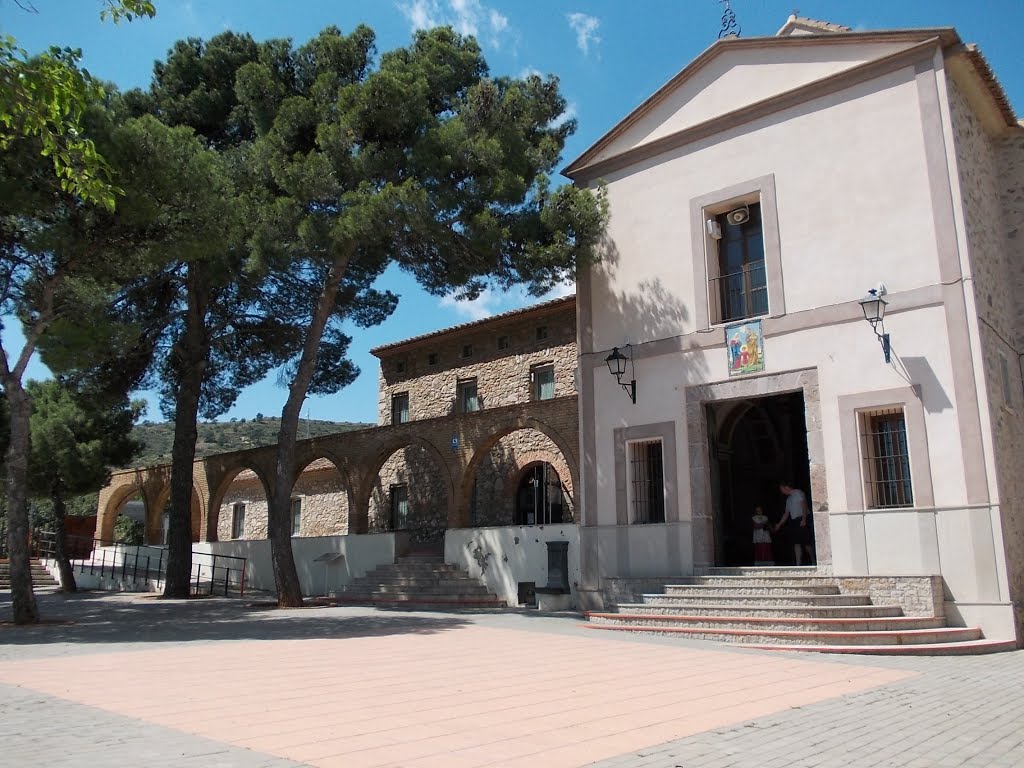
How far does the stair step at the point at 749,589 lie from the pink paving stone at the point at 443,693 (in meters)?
2.20

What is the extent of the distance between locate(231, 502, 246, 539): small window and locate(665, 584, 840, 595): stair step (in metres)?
20.2

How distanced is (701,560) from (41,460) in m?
16.5

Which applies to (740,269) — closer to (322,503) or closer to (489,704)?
(489,704)

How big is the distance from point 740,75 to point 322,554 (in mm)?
13731

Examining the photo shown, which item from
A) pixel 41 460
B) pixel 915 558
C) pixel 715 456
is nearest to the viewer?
pixel 915 558

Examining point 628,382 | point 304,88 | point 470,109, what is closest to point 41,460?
point 304,88

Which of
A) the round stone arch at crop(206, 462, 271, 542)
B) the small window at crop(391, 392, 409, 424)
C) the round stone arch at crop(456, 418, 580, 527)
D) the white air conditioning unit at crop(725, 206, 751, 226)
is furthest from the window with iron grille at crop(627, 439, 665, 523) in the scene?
the round stone arch at crop(206, 462, 271, 542)

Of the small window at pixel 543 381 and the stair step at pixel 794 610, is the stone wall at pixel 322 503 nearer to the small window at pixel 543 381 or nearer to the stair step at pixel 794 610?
the small window at pixel 543 381

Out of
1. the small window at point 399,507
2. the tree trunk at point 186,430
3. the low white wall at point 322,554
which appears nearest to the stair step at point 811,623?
the low white wall at point 322,554

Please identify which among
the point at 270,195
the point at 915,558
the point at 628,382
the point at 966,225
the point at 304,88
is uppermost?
the point at 304,88

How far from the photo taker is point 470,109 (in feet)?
49.8

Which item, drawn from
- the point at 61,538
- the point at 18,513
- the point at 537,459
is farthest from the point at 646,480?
the point at 61,538

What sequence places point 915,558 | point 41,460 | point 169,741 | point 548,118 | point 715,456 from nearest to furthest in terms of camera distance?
point 169,741
point 915,558
point 715,456
point 548,118
point 41,460

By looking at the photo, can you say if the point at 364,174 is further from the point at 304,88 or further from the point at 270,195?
the point at 304,88
